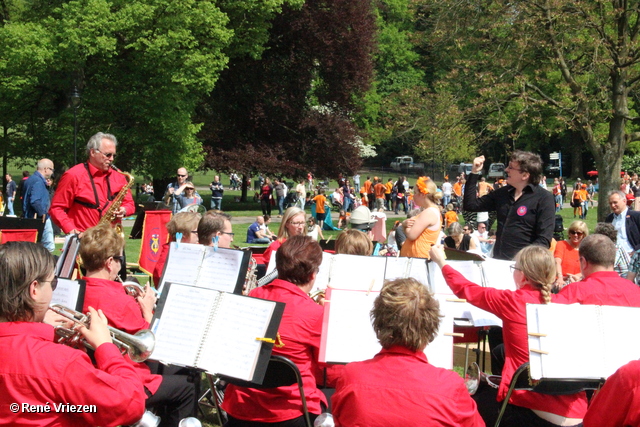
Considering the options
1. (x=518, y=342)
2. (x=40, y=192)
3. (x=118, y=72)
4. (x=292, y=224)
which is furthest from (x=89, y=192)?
(x=118, y=72)

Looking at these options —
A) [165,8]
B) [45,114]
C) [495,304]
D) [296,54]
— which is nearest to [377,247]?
[495,304]

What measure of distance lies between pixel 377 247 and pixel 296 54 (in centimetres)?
2150

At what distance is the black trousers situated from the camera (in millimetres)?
4180

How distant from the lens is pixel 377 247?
10289 mm

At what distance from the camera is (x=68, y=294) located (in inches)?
146

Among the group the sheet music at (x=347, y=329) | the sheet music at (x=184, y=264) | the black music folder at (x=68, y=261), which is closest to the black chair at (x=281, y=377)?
the sheet music at (x=347, y=329)

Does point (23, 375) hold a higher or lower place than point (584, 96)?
lower

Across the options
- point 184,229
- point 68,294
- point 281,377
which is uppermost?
point 184,229

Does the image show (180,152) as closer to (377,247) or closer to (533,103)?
(533,103)

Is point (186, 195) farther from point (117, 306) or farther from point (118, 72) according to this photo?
point (117, 306)

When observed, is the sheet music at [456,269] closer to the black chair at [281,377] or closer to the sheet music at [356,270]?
the sheet music at [356,270]

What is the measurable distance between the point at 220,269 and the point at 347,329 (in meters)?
1.44

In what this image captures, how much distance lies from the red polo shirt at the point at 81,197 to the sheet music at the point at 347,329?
10.9ft

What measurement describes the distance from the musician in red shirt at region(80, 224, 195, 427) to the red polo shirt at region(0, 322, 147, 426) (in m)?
1.22
